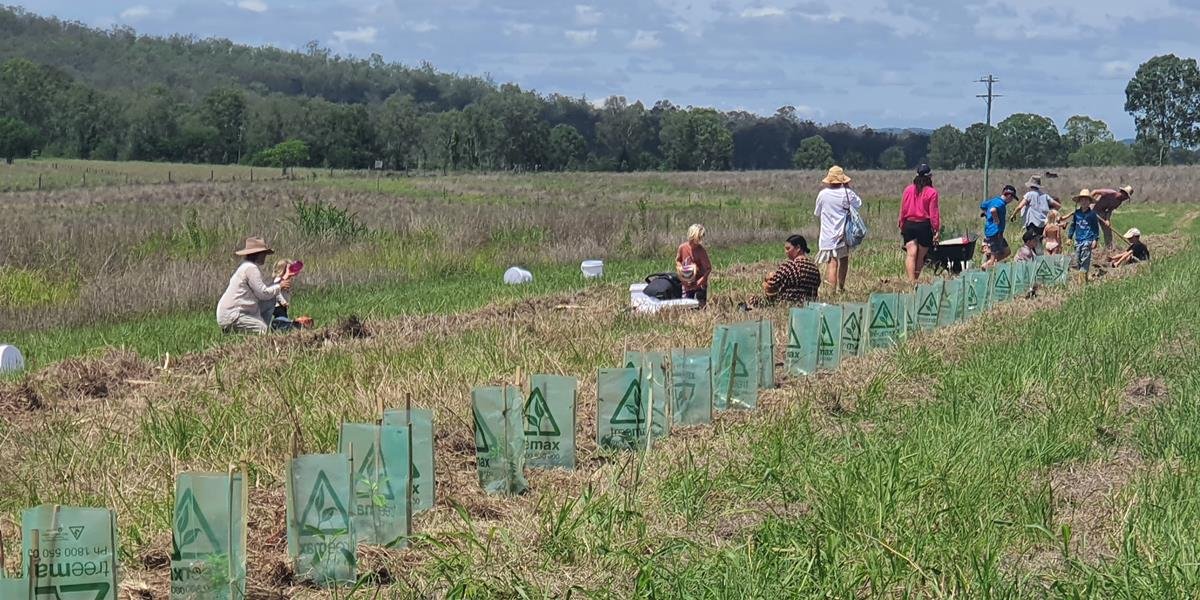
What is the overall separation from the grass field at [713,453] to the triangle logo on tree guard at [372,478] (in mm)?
241

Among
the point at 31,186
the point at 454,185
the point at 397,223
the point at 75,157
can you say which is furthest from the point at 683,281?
the point at 75,157

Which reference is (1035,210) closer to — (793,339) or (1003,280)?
(1003,280)

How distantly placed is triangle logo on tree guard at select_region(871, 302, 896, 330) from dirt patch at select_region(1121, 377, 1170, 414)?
86.8 inches

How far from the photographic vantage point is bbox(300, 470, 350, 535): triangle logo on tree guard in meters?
4.77

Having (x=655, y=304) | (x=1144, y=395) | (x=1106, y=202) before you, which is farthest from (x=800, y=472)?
(x=1106, y=202)

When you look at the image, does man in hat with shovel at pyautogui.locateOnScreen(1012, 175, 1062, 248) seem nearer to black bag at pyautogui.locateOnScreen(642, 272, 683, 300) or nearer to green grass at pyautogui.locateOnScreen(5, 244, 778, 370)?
green grass at pyautogui.locateOnScreen(5, 244, 778, 370)

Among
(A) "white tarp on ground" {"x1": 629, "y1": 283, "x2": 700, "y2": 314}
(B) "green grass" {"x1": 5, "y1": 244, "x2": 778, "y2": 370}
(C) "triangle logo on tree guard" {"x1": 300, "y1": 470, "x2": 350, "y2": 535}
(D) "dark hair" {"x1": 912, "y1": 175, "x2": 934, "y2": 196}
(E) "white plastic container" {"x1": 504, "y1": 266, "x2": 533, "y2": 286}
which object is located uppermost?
(D) "dark hair" {"x1": 912, "y1": 175, "x2": 934, "y2": 196}

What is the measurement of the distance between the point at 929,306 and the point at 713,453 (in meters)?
5.52

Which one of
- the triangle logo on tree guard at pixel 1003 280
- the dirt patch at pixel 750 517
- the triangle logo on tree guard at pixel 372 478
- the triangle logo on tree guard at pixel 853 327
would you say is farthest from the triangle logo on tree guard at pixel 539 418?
the triangle logo on tree guard at pixel 1003 280

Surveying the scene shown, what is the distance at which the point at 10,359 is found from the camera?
1107cm

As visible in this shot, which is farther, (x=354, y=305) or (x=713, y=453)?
(x=354, y=305)

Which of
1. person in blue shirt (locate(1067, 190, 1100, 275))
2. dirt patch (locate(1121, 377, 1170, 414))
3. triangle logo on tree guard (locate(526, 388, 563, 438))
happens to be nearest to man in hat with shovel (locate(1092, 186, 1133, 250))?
person in blue shirt (locate(1067, 190, 1100, 275))

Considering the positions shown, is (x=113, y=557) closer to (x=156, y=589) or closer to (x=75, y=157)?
(x=156, y=589)

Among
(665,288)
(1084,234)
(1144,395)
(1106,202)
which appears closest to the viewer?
(1144,395)
